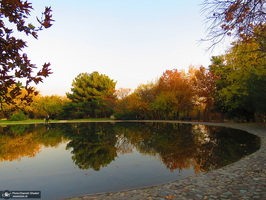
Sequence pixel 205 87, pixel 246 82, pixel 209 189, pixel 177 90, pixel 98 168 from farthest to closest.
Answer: pixel 177 90
pixel 205 87
pixel 246 82
pixel 98 168
pixel 209 189

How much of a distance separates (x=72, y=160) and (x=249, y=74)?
1712 cm

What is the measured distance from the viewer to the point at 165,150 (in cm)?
860

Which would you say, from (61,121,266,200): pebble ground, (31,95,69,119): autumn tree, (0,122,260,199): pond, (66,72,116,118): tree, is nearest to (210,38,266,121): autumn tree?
(0,122,260,199): pond

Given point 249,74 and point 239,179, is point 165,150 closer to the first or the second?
point 239,179

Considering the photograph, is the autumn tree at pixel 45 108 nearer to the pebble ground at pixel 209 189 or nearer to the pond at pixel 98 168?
the pond at pixel 98 168

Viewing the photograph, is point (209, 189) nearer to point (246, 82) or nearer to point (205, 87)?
point (246, 82)

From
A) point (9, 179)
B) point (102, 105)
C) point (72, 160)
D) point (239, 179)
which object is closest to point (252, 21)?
point (239, 179)

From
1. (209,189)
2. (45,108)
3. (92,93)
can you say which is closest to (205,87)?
(92,93)

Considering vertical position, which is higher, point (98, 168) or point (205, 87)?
point (205, 87)

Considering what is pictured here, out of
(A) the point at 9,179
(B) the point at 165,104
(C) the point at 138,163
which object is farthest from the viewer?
(B) the point at 165,104

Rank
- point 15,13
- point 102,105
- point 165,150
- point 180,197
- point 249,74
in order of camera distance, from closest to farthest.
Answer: point 15,13 < point 180,197 < point 165,150 < point 249,74 < point 102,105

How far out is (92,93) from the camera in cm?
4150

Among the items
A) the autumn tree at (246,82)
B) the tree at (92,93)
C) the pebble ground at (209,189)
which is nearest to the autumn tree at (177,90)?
the autumn tree at (246,82)

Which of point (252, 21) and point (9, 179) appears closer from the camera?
point (252, 21)
